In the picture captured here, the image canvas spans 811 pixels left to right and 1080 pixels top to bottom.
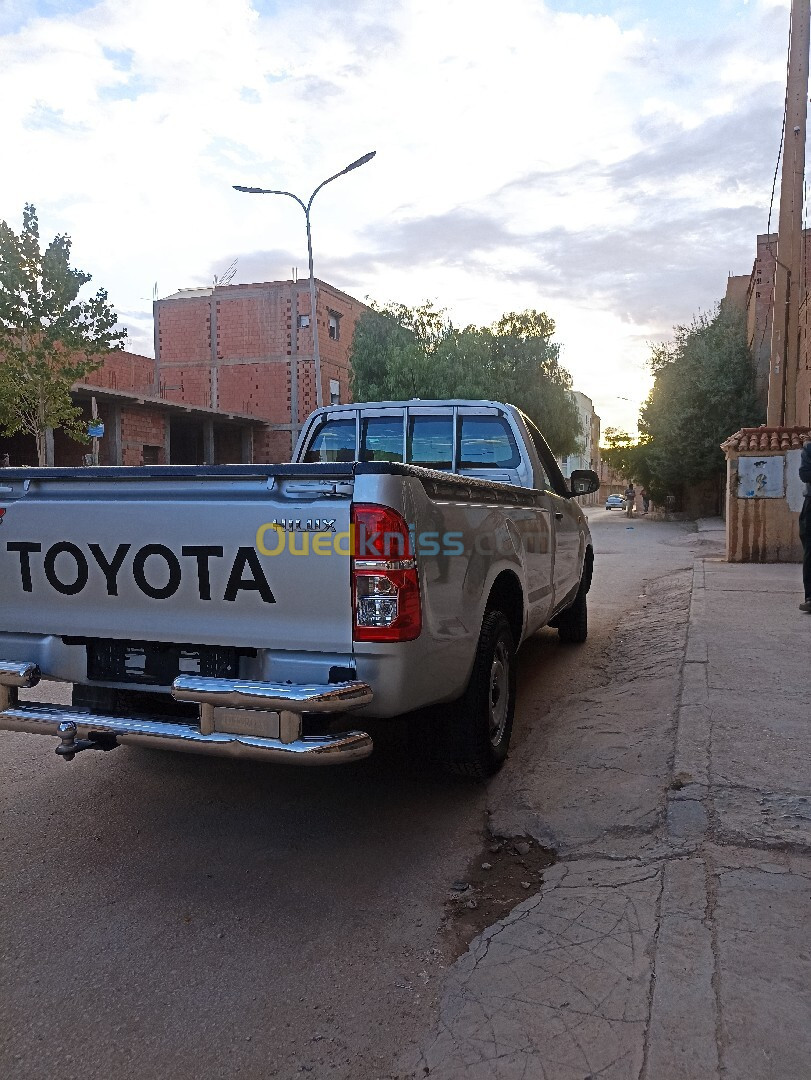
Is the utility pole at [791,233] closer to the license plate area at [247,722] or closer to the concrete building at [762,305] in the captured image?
the concrete building at [762,305]

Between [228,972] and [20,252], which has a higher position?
[20,252]

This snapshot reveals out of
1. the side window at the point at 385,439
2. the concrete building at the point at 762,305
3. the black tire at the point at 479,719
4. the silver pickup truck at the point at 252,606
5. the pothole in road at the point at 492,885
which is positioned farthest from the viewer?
the concrete building at the point at 762,305

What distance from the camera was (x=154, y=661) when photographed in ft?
11.2

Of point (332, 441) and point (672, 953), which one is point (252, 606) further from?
point (332, 441)

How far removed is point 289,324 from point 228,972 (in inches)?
1641

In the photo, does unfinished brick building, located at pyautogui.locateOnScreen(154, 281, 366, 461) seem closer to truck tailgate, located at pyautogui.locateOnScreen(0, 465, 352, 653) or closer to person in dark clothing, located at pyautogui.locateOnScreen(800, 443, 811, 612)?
person in dark clothing, located at pyautogui.locateOnScreen(800, 443, 811, 612)

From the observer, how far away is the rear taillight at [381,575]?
2977 millimetres

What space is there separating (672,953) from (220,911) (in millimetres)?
1507

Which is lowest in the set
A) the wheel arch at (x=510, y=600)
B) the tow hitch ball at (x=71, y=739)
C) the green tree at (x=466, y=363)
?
the tow hitch ball at (x=71, y=739)

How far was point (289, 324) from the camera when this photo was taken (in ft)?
139

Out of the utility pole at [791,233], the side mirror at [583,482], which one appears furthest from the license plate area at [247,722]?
the utility pole at [791,233]

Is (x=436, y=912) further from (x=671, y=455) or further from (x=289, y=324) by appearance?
(x=289, y=324)

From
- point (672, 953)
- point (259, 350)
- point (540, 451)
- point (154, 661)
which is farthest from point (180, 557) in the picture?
point (259, 350)

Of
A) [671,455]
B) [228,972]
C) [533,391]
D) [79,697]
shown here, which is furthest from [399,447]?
[533,391]
